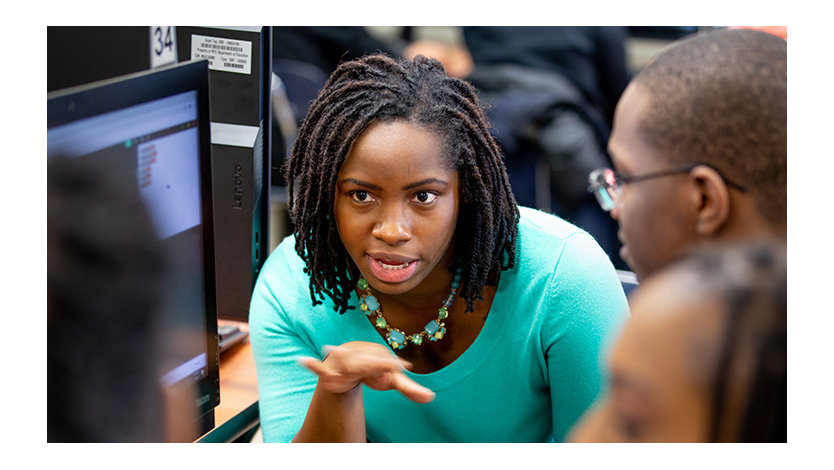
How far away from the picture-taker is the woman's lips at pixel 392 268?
1.15m

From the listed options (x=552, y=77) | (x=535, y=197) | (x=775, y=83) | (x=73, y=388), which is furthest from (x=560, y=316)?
(x=552, y=77)

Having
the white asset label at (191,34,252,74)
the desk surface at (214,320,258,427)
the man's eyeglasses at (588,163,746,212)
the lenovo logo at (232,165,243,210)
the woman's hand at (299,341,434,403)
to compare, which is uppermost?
the white asset label at (191,34,252,74)

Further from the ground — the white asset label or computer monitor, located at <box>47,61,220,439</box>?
the white asset label

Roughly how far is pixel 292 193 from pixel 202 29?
301mm

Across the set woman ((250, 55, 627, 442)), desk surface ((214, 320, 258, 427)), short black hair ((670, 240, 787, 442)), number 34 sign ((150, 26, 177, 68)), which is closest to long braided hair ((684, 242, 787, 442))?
short black hair ((670, 240, 787, 442))

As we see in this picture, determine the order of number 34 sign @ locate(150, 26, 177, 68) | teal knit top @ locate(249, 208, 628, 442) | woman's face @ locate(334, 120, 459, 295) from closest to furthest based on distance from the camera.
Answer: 1. woman's face @ locate(334, 120, 459, 295)
2. teal knit top @ locate(249, 208, 628, 442)
3. number 34 sign @ locate(150, 26, 177, 68)

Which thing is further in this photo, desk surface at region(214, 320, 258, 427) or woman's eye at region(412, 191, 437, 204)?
desk surface at region(214, 320, 258, 427)

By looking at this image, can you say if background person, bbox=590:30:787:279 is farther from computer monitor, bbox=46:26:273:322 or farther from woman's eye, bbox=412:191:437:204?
computer monitor, bbox=46:26:273:322

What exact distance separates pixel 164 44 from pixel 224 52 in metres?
0.11

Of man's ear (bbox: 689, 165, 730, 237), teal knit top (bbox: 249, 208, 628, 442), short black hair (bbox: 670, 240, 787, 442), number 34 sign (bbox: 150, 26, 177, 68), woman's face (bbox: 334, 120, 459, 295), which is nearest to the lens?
short black hair (bbox: 670, 240, 787, 442)

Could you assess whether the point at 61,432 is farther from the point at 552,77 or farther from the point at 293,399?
the point at 552,77

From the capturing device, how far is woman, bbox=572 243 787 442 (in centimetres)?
72

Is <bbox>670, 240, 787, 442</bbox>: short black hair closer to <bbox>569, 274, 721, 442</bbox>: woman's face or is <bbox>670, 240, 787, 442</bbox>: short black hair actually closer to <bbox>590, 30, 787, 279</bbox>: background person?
<bbox>569, 274, 721, 442</bbox>: woman's face

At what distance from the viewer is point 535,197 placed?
2.12 meters
